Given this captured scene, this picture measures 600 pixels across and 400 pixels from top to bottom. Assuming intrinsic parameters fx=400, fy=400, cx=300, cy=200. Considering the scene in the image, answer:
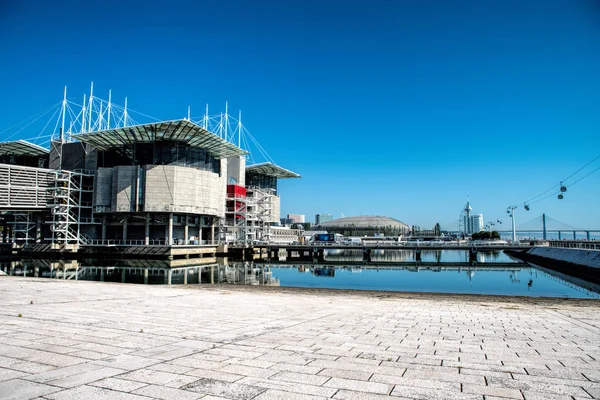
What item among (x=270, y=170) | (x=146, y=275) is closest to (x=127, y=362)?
(x=146, y=275)

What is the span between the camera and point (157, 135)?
81750 mm

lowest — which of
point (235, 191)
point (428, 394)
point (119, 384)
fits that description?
point (428, 394)

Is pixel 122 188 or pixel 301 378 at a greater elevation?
pixel 122 188

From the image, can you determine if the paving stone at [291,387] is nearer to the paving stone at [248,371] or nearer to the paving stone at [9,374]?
the paving stone at [248,371]

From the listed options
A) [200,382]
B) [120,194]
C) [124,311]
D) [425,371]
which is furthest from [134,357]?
[120,194]

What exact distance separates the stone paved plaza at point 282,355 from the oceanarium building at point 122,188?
6746cm

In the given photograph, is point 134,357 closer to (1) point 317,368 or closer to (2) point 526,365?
(1) point 317,368

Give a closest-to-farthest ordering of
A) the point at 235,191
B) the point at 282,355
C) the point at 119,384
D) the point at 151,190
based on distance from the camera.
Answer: the point at 119,384
the point at 282,355
the point at 151,190
the point at 235,191

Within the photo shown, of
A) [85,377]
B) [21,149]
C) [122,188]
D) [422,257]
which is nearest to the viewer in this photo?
[85,377]

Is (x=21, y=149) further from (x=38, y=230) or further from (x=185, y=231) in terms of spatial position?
(x=185, y=231)

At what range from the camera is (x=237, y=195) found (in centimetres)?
11106

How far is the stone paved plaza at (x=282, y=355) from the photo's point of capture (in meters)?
6.18

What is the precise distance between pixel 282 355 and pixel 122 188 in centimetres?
8078

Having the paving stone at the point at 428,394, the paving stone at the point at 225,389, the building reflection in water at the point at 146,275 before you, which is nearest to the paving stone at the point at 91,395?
the paving stone at the point at 225,389
